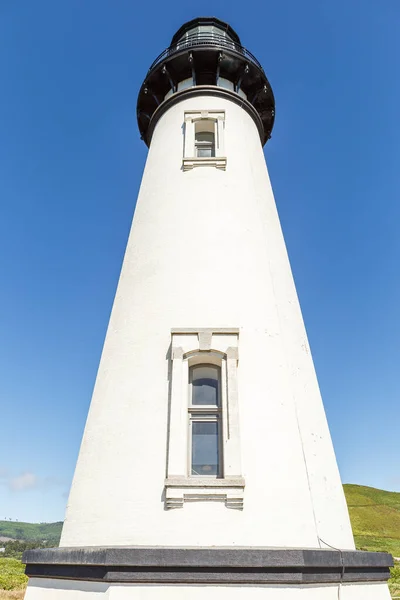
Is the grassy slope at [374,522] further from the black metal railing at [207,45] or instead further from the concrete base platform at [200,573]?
the black metal railing at [207,45]

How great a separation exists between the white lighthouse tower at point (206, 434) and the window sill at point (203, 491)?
17mm

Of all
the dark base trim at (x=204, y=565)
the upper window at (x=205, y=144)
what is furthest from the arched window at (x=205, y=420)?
the upper window at (x=205, y=144)

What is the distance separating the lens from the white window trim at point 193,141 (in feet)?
29.5

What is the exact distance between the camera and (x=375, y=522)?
14.6m

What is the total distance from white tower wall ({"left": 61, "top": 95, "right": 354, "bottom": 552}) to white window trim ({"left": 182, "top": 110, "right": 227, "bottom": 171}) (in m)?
0.17

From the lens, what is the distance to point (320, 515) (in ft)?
18.6

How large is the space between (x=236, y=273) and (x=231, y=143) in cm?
375

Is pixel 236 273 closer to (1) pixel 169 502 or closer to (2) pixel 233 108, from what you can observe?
(1) pixel 169 502

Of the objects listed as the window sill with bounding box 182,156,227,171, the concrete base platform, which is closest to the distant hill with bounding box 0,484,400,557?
the concrete base platform

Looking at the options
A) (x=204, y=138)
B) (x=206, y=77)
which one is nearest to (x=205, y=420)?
(x=204, y=138)

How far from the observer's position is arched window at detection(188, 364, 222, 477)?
5945 millimetres

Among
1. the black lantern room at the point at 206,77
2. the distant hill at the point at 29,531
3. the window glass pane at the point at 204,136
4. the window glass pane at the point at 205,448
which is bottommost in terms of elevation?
the window glass pane at the point at 205,448

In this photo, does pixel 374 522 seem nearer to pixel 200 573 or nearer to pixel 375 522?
pixel 375 522

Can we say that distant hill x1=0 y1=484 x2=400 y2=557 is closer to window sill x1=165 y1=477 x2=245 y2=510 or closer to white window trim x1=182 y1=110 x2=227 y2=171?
window sill x1=165 y1=477 x2=245 y2=510
